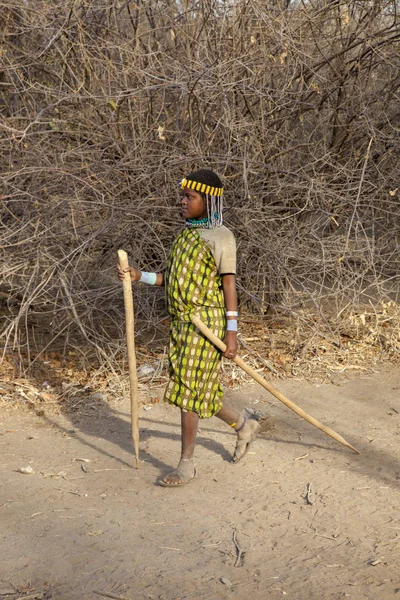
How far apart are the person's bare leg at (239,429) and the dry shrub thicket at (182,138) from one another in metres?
1.49

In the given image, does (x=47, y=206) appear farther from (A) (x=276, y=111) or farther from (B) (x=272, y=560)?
(B) (x=272, y=560)

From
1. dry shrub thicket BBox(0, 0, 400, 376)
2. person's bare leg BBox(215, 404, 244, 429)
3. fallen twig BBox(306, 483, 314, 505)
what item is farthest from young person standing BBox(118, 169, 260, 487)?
dry shrub thicket BBox(0, 0, 400, 376)

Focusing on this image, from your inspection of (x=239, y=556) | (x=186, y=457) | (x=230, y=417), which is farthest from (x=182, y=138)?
(x=239, y=556)

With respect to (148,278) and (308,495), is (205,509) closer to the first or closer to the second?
(308,495)

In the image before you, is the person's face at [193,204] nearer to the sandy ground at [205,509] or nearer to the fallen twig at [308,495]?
the sandy ground at [205,509]

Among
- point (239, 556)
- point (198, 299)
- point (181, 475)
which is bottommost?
point (181, 475)

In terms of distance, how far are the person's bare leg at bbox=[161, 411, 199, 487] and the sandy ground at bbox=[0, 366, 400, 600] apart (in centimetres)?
6

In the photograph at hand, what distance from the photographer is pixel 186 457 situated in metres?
4.22

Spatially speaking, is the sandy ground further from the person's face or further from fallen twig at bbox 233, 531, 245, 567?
the person's face

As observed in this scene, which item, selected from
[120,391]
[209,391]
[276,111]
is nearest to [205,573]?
[209,391]

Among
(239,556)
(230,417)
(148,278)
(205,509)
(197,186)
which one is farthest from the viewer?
(230,417)

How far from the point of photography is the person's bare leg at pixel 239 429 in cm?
449

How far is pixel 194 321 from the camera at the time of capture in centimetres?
414

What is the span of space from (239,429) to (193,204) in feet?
4.15
